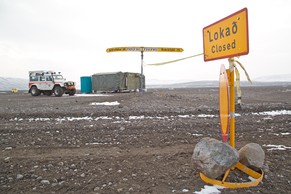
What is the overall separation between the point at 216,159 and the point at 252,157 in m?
0.76

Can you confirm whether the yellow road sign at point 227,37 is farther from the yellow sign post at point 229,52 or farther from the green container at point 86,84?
the green container at point 86,84

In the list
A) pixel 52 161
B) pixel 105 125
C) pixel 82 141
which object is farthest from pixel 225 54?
pixel 105 125

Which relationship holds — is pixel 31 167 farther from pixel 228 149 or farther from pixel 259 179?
pixel 259 179

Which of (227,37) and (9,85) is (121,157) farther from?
(9,85)

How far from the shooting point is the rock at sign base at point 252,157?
11.5ft

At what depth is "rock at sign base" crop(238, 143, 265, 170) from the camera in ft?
11.5

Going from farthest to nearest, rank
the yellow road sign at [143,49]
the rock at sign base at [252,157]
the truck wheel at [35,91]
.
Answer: the truck wheel at [35,91]
the yellow road sign at [143,49]
the rock at sign base at [252,157]

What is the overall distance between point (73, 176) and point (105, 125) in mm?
3900

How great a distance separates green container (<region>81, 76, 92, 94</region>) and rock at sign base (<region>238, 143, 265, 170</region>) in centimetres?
3061

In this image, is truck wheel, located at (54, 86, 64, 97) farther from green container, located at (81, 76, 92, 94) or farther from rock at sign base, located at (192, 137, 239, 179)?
rock at sign base, located at (192, 137, 239, 179)

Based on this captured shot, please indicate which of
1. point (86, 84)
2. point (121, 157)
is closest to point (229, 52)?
point (121, 157)

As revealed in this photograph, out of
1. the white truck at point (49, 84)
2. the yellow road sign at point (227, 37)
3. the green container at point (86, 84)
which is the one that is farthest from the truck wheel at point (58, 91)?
the yellow road sign at point (227, 37)

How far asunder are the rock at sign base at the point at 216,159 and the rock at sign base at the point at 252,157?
45 cm

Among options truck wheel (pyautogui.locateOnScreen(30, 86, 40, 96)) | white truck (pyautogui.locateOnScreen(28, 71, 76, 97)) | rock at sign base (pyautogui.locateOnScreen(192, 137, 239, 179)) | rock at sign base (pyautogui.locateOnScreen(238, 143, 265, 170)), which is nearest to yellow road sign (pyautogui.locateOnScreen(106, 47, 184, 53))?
white truck (pyautogui.locateOnScreen(28, 71, 76, 97))
